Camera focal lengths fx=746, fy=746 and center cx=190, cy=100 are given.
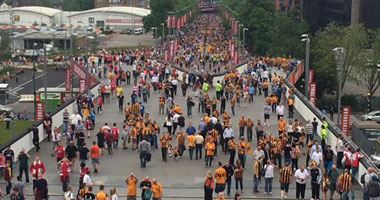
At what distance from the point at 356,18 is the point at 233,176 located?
227 feet

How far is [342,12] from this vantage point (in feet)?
305

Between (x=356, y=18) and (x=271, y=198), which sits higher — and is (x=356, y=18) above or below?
above

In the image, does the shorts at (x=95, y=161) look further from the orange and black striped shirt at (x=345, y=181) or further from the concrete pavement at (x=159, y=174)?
the orange and black striped shirt at (x=345, y=181)

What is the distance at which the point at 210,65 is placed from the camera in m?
64.0

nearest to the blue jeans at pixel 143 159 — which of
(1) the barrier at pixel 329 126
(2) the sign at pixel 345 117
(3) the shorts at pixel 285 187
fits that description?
(3) the shorts at pixel 285 187

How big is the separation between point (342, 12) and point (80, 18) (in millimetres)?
78493

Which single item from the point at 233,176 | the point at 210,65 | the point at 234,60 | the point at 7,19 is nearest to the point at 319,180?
the point at 233,176

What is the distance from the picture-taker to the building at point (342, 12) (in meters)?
85.6

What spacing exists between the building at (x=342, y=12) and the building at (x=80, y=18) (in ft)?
177

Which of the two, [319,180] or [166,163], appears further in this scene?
[166,163]

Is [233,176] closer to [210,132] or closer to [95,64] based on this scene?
[210,132]

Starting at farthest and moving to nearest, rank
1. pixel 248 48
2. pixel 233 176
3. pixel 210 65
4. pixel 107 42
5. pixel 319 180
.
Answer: pixel 107 42 < pixel 248 48 < pixel 210 65 < pixel 233 176 < pixel 319 180

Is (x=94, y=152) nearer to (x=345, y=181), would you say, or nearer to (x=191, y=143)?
(x=191, y=143)

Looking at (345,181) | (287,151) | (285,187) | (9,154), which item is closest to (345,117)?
(287,151)
